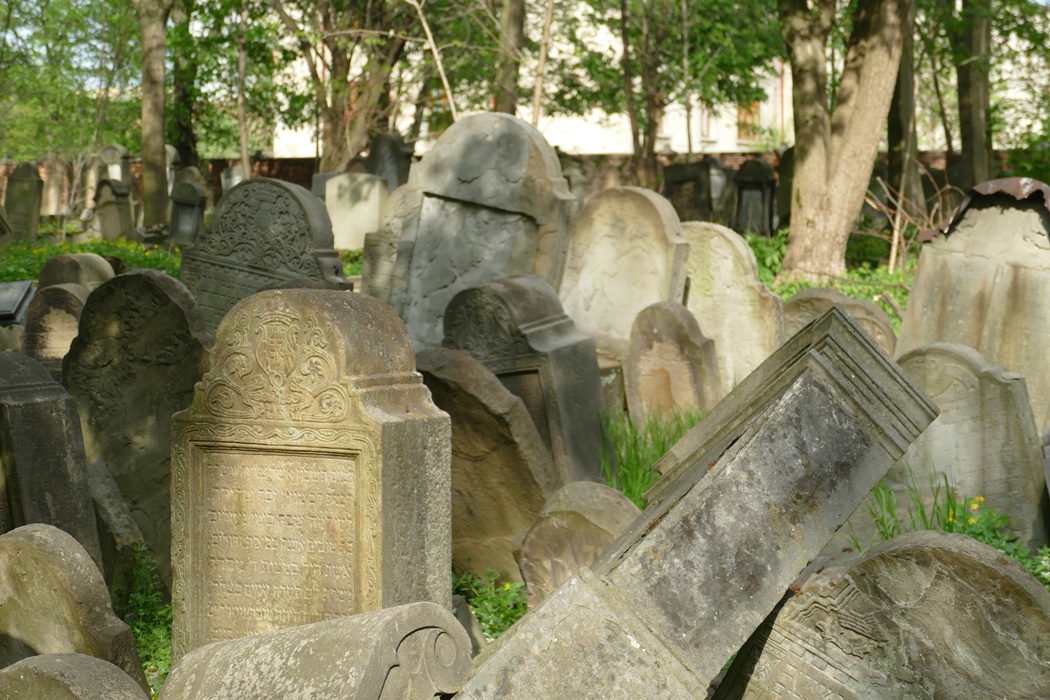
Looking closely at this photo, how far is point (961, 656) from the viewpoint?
3.10m

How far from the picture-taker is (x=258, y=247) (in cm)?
871

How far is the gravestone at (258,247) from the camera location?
8.49 metres

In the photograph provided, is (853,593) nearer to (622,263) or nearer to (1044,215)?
(1044,215)

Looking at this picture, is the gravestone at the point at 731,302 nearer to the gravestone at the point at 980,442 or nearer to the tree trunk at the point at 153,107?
the gravestone at the point at 980,442

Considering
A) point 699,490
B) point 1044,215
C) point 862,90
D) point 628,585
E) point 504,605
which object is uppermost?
point 862,90

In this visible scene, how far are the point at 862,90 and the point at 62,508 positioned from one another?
9.88 metres

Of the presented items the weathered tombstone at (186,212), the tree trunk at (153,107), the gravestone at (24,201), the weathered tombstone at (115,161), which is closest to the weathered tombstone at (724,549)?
the weathered tombstone at (186,212)

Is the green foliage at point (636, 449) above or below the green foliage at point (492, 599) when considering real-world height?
above

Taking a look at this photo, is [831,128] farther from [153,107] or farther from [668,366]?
[153,107]

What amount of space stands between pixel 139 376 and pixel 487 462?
2018 millimetres

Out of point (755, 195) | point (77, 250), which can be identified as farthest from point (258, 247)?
point (755, 195)

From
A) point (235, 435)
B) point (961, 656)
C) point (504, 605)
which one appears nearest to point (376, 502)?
point (235, 435)

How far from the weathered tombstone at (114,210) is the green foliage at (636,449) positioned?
16.6 metres

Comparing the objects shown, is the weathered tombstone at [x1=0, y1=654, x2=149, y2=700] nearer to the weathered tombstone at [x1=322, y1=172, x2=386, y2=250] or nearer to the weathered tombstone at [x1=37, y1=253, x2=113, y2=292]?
the weathered tombstone at [x1=37, y1=253, x2=113, y2=292]
